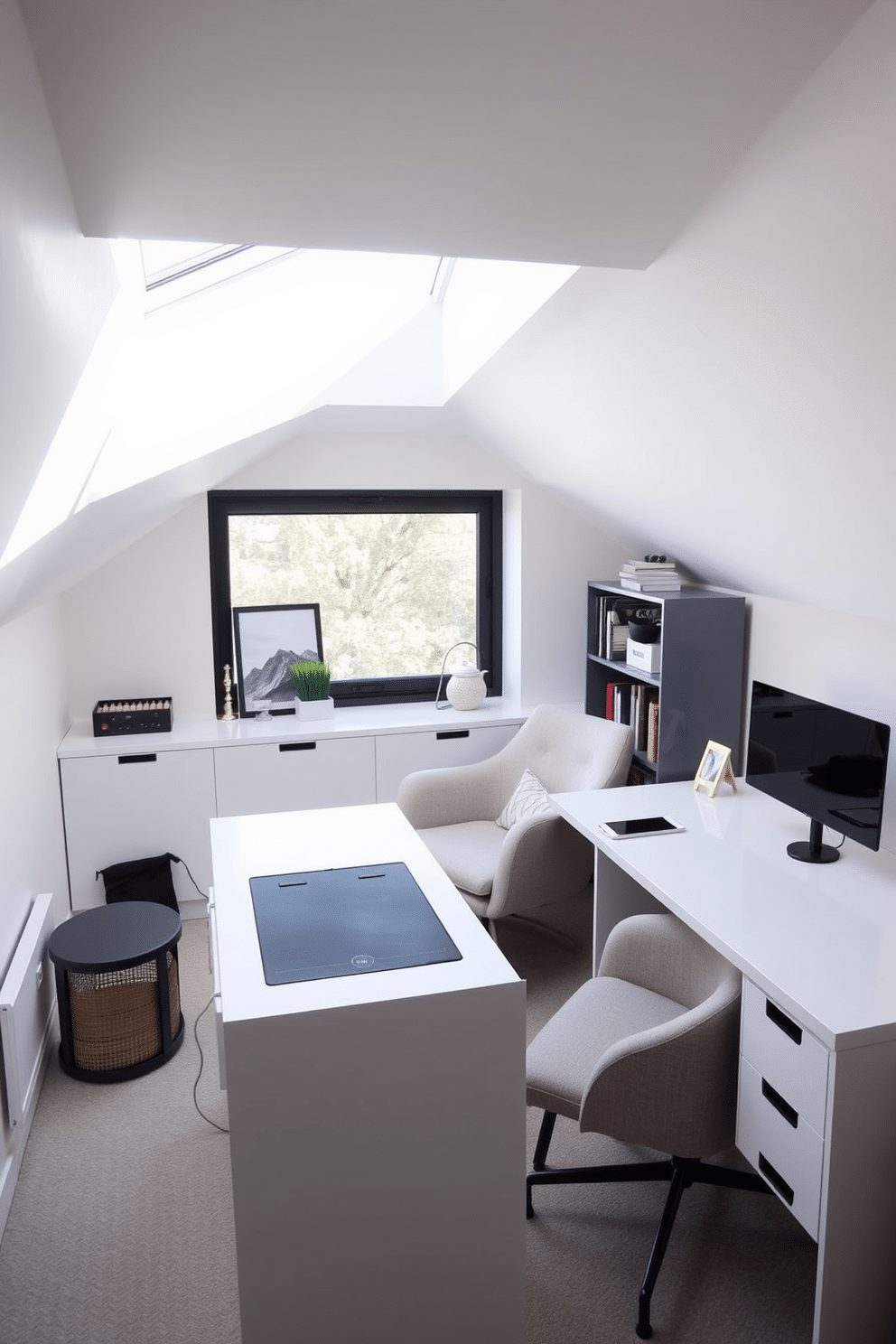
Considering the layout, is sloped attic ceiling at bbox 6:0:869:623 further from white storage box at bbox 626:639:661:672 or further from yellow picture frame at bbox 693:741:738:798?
white storage box at bbox 626:639:661:672

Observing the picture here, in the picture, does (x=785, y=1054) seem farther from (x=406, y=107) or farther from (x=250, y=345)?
(x=250, y=345)

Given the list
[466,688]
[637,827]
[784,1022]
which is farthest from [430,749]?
[784,1022]

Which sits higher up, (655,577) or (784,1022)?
(655,577)

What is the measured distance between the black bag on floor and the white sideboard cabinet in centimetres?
5

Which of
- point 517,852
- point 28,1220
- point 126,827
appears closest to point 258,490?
point 126,827

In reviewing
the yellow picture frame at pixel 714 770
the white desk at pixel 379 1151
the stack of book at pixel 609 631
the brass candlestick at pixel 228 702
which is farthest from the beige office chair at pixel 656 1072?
the brass candlestick at pixel 228 702

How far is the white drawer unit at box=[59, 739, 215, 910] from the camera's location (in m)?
3.96

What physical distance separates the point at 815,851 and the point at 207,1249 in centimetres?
190

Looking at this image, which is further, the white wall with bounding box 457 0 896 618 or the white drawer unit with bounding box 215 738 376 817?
the white drawer unit with bounding box 215 738 376 817

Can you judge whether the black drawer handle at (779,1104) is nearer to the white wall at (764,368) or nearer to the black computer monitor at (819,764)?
the black computer monitor at (819,764)

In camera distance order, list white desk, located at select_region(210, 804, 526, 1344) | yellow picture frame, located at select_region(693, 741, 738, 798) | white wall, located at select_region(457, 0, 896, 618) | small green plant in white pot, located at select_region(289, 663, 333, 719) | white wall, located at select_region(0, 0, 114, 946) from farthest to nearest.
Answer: small green plant in white pot, located at select_region(289, 663, 333, 719), yellow picture frame, located at select_region(693, 741, 738, 798), white desk, located at select_region(210, 804, 526, 1344), white wall, located at select_region(457, 0, 896, 618), white wall, located at select_region(0, 0, 114, 946)

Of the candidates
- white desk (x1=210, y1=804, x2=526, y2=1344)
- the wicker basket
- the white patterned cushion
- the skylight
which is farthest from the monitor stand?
the wicker basket

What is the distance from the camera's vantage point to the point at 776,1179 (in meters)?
2.04

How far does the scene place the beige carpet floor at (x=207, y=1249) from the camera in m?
2.14
